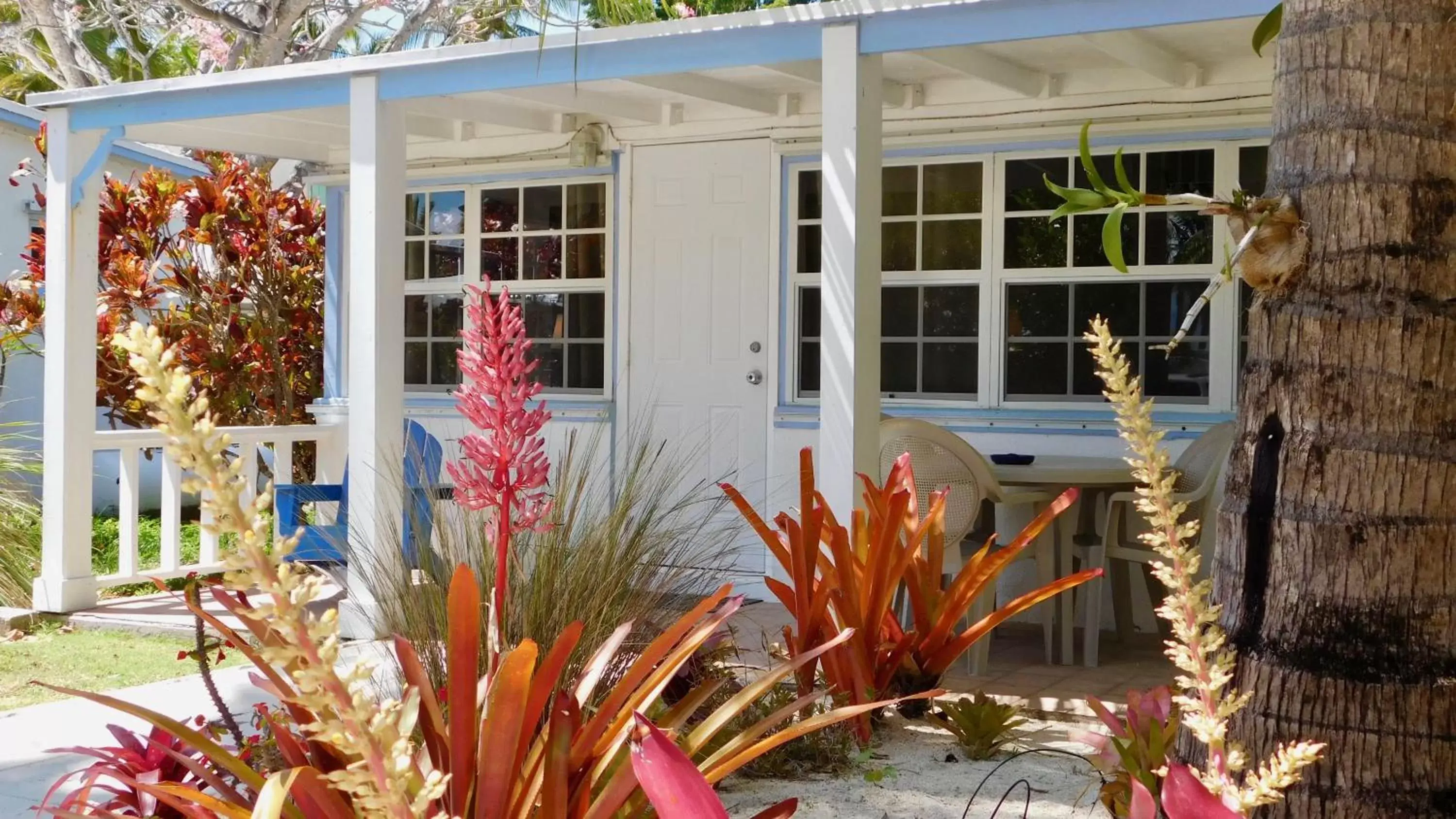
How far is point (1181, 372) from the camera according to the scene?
21.0ft

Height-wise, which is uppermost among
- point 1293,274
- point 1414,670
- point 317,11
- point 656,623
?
point 317,11

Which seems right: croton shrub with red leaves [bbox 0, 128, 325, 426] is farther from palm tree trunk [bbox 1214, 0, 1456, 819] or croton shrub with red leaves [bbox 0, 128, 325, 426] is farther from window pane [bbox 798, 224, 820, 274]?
palm tree trunk [bbox 1214, 0, 1456, 819]

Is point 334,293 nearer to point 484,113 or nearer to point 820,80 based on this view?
point 484,113

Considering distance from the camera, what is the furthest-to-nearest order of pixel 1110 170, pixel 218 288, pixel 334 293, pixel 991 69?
pixel 218 288 < pixel 334 293 < pixel 1110 170 < pixel 991 69

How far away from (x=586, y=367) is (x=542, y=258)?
70cm

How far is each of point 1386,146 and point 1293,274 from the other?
190mm

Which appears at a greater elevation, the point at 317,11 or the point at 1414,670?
the point at 317,11

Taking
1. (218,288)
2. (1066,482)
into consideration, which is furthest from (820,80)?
(218,288)

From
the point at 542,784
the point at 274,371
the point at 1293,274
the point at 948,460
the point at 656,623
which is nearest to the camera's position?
the point at 1293,274

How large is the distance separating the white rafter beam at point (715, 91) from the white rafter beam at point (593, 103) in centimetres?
39

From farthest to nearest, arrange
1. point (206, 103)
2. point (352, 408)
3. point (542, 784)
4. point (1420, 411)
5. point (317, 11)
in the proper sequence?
1. point (317, 11)
2. point (206, 103)
3. point (352, 408)
4. point (542, 784)
5. point (1420, 411)

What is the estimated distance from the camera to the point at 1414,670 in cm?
173

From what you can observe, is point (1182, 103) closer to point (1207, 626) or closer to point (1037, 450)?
point (1037, 450)

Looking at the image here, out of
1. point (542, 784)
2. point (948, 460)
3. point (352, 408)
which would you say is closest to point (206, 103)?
point (352, 408)
